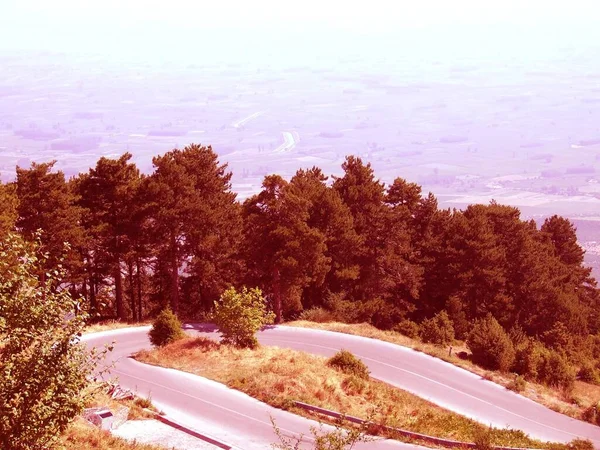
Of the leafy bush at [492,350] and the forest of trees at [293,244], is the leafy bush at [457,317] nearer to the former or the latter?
the forest of trees at [293,244]

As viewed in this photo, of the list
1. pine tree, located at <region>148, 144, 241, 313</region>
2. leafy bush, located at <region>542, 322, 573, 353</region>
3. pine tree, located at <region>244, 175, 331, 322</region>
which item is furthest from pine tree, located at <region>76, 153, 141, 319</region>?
leafy bush, located at <region>542, 322, 573, 353</region>

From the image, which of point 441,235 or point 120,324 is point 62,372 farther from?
point 441,235

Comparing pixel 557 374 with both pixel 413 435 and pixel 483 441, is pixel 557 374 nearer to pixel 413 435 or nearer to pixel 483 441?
pixel 483 441

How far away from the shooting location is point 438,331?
1797 inches

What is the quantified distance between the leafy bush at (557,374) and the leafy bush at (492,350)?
198cm

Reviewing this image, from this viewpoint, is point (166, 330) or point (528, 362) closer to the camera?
A: point (166, 330)

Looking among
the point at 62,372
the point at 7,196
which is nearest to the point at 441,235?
the point at 7,196

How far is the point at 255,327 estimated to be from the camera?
36.3 meters

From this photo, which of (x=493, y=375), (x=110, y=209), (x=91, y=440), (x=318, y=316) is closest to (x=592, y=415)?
(x=493, y=375)

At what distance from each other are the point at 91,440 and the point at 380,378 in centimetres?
1922

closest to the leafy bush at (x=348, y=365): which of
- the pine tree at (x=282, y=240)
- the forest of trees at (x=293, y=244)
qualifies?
the pine tree at (x=282, y=240)

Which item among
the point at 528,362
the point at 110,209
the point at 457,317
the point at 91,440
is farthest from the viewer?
the point at 457,317

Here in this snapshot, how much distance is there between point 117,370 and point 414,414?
1538 cm

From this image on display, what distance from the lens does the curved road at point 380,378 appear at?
2770 cm
